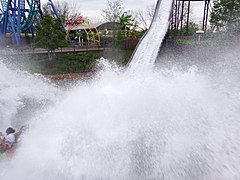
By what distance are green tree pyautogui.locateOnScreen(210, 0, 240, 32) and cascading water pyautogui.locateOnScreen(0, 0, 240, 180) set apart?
39.8ft

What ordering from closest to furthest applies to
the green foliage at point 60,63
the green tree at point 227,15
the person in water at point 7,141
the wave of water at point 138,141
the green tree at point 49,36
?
the wave of water at point 138,141
the person in water at point 7,141
the green tree at point 227,15
the green foliage at point 60,63
the green tree at point 49,36

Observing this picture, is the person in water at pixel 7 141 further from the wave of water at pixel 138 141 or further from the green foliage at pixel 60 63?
the green foliage at pixel 60 63

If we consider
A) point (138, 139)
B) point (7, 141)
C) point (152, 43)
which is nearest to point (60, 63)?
point (152, 43)

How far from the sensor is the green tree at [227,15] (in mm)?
16192

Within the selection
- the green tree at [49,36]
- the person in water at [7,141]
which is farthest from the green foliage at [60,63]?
the person in water at [7,141]

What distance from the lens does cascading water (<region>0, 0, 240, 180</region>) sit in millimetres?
4051

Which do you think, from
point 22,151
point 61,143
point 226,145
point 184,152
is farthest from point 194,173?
point 22,151

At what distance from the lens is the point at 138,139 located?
14.8ft

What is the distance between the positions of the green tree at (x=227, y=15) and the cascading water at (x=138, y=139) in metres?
12.1

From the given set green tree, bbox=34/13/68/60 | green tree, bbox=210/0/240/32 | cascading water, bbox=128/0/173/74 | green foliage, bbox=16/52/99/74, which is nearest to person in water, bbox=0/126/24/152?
cascading water, bbox=128/0/173/74

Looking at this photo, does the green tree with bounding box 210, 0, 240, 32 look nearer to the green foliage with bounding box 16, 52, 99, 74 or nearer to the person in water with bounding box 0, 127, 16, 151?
the green foliage with bounding box 16, 52, 99, 74

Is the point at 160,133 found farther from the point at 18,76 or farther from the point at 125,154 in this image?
the point at 18,76

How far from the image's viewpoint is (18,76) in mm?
10586

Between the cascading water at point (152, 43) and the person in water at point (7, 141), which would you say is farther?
the cascading water at point (152, 43)
